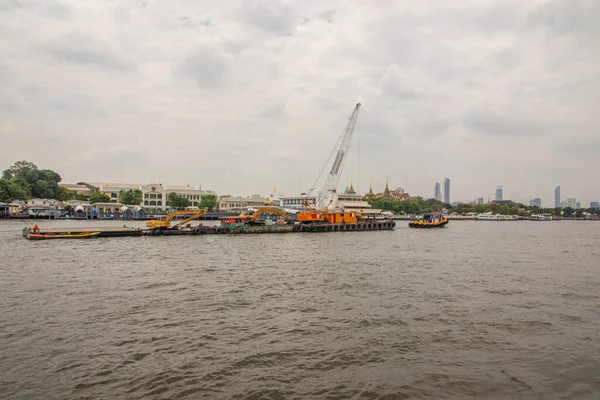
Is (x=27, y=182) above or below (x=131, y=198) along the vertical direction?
above

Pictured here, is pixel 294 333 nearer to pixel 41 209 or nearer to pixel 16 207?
pixel 41 209

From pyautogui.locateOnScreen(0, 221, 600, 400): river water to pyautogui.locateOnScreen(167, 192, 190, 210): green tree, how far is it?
94.0 meters

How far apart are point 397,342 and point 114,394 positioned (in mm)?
7111

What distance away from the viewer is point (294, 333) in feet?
37.1

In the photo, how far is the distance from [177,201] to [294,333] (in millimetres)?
109076

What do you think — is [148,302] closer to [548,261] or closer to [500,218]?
[548,261]

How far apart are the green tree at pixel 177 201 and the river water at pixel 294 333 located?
9401 centimetres

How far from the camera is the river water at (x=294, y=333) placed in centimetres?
816

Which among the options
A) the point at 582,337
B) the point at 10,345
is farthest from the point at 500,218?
the point at 10,345

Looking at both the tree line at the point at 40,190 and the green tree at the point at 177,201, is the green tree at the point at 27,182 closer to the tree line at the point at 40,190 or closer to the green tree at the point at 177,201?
the tree line at the point at 40,190

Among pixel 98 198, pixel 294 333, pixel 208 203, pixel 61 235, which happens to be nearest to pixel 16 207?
pixel 98 198

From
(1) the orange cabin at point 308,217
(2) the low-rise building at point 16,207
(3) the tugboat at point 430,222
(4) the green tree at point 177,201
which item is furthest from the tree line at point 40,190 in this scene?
(3) the tugboat at point 430,222

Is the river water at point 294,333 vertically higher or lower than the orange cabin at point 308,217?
lower

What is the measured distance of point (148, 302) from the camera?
14578 mm
